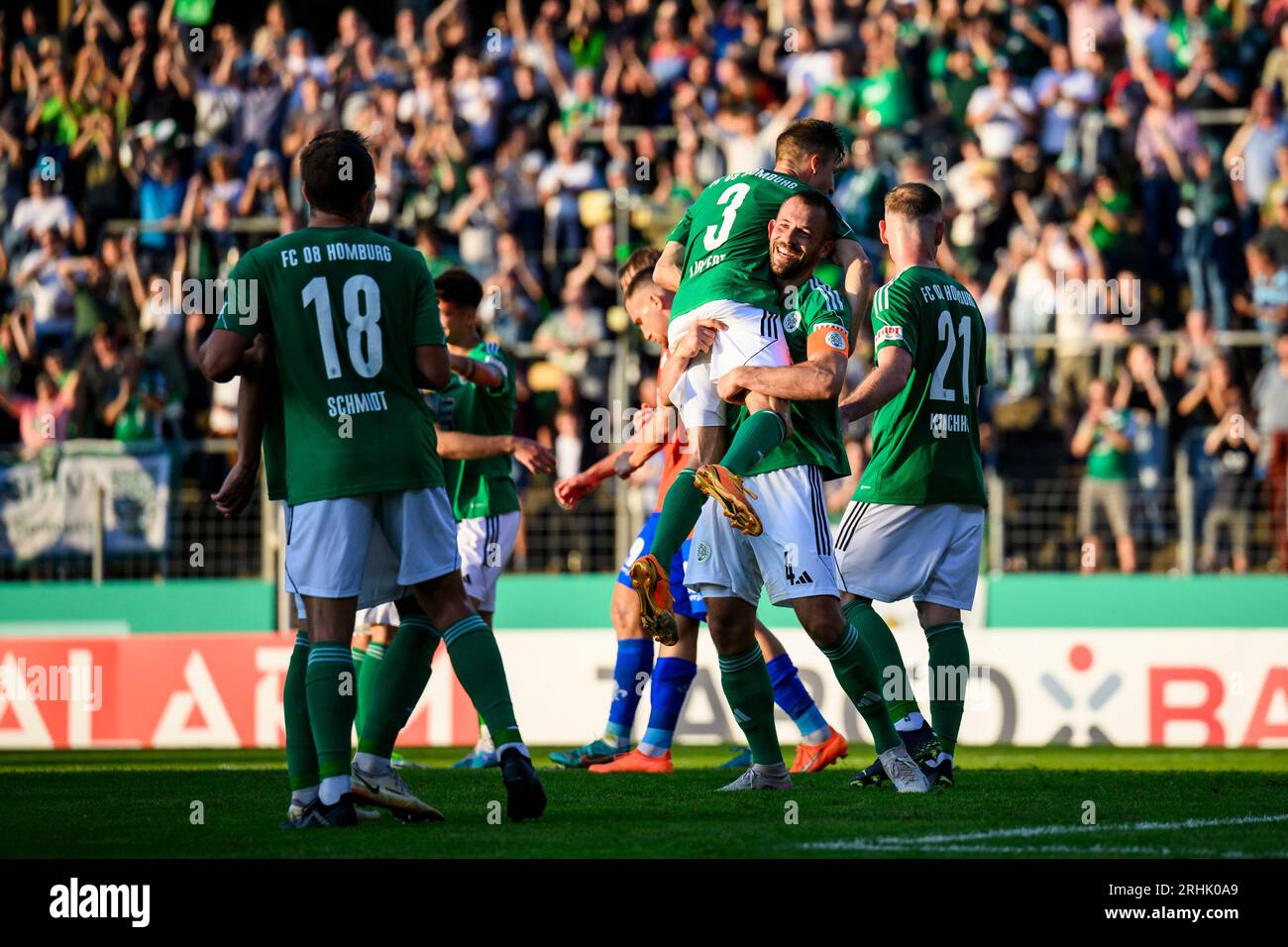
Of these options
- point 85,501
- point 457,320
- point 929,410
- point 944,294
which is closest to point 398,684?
point 929,410

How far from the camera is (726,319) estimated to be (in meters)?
8.06

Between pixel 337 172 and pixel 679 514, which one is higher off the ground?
pixel 337 172

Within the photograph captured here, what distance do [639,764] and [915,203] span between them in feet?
10.6

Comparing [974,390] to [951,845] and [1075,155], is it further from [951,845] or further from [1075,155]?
[1075,155]

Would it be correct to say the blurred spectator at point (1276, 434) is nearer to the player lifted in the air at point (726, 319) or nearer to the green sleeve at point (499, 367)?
the green sleeve at point (499, 367)

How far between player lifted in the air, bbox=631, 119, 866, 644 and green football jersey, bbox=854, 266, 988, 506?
14.0 inches

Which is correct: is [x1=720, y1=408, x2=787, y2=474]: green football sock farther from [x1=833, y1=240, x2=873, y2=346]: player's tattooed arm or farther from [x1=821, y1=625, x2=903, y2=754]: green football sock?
[x1=821, y1=625, x2=903, y2=754]: green football sock

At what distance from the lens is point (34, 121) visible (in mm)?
21094

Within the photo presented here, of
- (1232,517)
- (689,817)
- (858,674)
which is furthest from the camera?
(1232,517)

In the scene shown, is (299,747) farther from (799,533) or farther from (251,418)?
(799,533)

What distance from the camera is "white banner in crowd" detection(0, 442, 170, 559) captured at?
15.4 m

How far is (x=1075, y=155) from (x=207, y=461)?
8.73m

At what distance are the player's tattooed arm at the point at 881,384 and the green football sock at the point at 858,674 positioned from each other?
2.96 ft

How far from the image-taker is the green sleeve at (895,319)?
8.22 meters
